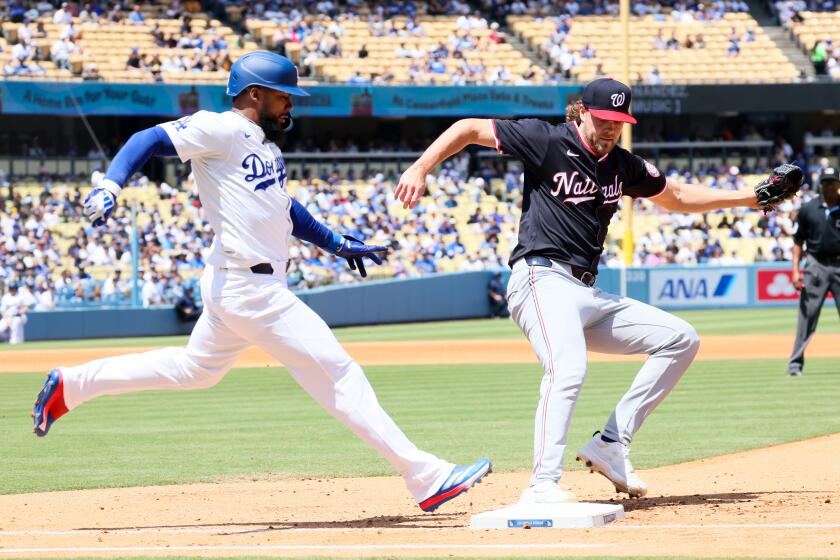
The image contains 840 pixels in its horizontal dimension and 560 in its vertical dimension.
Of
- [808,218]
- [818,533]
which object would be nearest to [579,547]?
[818,533]

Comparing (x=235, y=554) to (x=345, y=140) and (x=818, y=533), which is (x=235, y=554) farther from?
(x=345, y=140)

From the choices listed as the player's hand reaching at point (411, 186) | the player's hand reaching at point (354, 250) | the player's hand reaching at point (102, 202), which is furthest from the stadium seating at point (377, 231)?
the player's hand reaching at point (102, 202)

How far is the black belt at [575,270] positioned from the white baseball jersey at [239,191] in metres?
1.17

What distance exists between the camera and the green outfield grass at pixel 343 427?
27.4ft

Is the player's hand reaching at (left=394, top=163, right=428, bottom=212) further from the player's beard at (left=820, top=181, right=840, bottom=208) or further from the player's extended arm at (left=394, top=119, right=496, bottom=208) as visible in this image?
the player's beard at (left=820, top=181, right=840, bottom=208)

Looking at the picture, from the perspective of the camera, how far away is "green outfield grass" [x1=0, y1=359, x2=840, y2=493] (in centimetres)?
834

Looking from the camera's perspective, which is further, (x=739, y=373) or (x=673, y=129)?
(x=673, y=129)

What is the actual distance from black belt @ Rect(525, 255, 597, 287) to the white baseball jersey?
1.17 m

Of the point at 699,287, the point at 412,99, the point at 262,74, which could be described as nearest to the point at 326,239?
the point at 262,74

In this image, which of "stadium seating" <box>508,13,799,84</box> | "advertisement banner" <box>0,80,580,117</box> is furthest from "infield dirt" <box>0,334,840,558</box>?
"stadium seating" <box>508,13,799,84</box>

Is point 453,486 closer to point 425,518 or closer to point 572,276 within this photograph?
point 425,518

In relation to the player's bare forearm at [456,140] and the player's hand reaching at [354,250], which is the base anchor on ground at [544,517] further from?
the player's bare forearm at [456,140]

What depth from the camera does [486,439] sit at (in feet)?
31.2

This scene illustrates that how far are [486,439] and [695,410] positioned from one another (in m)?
2.56
